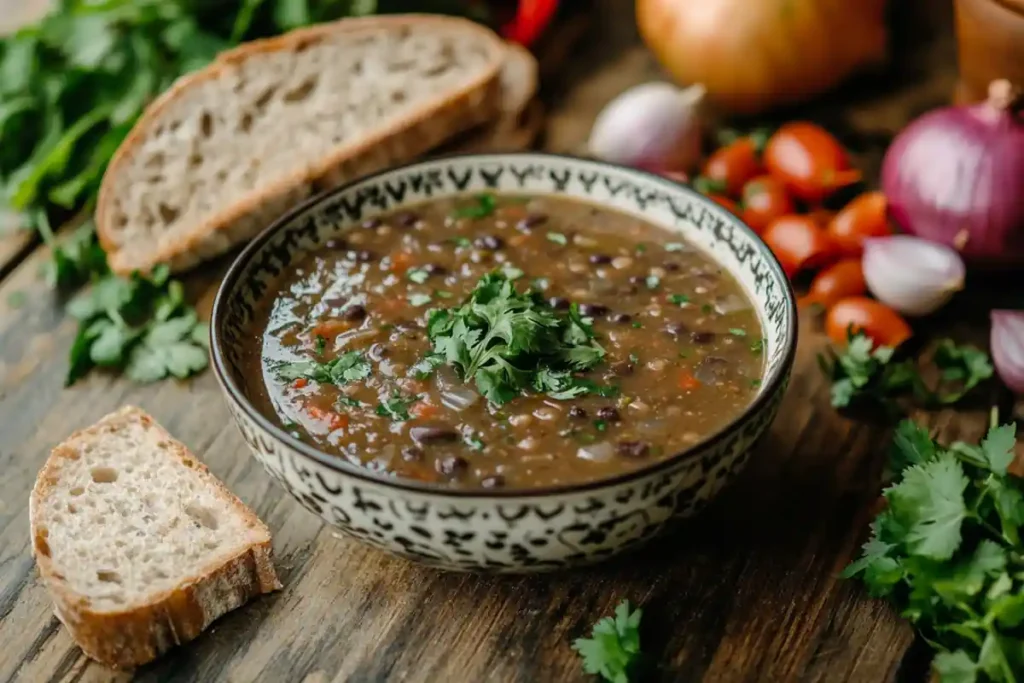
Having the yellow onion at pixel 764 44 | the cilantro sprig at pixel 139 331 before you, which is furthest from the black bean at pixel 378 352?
the yellow onion at pixel 764 44

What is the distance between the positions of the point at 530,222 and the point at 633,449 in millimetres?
1013

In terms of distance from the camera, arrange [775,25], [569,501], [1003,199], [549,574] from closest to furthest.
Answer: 1. [569,501]
2. [549,574]
3. [1003,199]
4. [775,25]

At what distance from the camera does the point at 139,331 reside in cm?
362

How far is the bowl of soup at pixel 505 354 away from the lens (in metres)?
2.47

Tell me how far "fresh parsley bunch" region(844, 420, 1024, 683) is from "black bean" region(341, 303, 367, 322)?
1.36m

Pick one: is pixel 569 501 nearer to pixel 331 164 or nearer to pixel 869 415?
pixel 869 415

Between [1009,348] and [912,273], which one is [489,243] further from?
[1009,348]

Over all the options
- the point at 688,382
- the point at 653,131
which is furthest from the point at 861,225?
the point at 688,382

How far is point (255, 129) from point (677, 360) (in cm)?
202

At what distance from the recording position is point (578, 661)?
2629 mm

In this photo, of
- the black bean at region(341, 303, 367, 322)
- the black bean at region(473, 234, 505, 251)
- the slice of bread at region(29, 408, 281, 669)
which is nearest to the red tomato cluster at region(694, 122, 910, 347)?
the black bean at region(473, 234, 505, 251)

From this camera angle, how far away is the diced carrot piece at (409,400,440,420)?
2738mm

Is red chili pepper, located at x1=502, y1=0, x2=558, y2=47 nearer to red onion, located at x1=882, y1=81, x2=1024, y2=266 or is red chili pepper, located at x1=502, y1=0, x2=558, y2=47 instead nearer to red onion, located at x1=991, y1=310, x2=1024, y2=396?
red onion, located at x1=882, y1=81, x2=1024, y2=266

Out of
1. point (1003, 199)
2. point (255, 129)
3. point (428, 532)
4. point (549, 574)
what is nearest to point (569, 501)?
point (428, 532)
